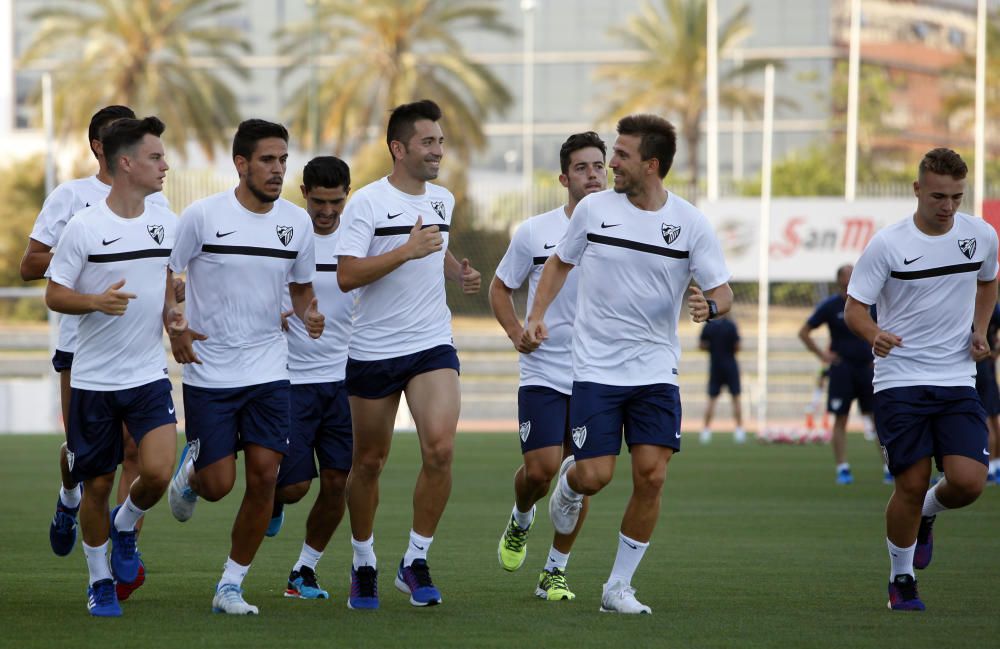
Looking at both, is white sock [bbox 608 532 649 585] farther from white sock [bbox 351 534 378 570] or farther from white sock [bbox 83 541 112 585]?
white sock [bbox 83 541 112 585]

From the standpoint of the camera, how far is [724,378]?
→ 27688 millimetres

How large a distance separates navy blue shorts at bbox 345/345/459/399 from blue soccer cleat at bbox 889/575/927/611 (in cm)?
260

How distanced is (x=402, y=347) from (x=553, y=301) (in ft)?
4.62

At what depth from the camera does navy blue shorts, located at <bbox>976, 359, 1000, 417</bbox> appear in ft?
A: 53.1

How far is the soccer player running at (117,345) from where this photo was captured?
8.04m

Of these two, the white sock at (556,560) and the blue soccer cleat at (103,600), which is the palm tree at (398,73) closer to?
the white sock at (556,560)

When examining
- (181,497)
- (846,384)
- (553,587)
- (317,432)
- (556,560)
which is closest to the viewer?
(553,587)

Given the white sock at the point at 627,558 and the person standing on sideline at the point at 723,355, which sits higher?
the white sock at the point at 627,558

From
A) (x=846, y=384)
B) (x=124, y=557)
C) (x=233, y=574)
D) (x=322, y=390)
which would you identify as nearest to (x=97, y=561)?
(x=124, y=557)

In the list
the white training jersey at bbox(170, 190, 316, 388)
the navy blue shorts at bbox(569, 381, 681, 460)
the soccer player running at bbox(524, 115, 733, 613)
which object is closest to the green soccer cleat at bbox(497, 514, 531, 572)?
the soccer player running at bbox(524, 115, 733, 613)

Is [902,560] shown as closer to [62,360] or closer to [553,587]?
[553,587]

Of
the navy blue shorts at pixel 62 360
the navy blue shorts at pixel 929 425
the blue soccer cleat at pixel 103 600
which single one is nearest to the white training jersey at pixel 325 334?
the navy blue shorts at pixel 62 360

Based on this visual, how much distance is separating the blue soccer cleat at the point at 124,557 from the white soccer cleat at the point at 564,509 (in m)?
2.27

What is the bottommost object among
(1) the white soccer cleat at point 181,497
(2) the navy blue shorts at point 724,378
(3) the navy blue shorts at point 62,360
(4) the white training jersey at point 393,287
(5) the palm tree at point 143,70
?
(2) the navy blue shorts at point 724,378
